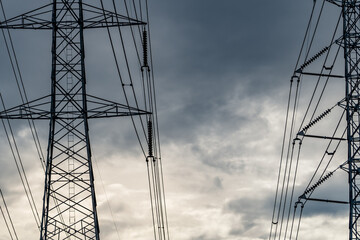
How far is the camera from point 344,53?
33.9m

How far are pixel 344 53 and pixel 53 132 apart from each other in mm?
15209

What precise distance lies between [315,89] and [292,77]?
3.29 meters

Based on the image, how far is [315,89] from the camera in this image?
33719 millimetres

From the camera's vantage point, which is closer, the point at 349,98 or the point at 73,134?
the point at 73,134

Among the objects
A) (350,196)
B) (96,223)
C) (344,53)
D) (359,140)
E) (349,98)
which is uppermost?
(344,53)

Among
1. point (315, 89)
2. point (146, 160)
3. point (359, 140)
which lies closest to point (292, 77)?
point (315, 89)

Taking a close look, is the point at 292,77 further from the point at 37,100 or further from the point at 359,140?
the point at 37,100

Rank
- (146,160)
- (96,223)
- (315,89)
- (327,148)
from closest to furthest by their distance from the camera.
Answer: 1. (96,223)
2. (146,160)
3. (315,89)
4. (327,148)

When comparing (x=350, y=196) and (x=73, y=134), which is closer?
(x=73, y=134)

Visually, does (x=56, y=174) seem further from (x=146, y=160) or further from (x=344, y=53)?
(x=344, y=53)

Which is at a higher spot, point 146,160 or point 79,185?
point 146,160

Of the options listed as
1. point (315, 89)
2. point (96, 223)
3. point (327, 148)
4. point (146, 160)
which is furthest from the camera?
point (327, 148)

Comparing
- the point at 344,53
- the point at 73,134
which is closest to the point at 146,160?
the point at 73,134

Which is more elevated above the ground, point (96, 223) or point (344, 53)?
point (344, 53)
